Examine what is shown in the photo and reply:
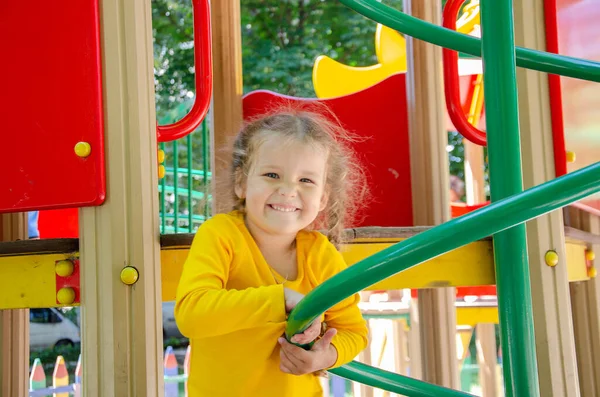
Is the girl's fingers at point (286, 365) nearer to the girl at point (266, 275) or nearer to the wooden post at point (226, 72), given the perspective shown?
the girl at point (266, 275)

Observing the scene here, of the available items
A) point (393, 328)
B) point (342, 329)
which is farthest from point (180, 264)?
point (393, 328)

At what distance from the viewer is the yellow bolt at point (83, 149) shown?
4.77ft

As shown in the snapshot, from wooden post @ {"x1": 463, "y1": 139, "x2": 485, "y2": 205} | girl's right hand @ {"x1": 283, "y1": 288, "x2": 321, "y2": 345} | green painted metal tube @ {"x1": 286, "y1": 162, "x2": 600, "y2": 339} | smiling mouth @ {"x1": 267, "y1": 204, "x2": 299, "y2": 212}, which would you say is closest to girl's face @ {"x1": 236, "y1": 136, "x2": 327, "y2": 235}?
smiling mouth @ {"x1": 267, "y1": 204, "x2": 299, "y2": 212}

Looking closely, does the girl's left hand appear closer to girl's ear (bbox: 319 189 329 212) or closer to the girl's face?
the girl's face

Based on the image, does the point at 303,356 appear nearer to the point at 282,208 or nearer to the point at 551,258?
the point at 282,208

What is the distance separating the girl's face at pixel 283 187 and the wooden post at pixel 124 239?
0.24 metres

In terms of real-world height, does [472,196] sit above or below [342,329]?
above

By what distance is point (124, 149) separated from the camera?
1474mm

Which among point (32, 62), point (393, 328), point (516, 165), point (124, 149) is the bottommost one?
point (393, 328)

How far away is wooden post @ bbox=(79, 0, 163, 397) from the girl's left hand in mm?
341

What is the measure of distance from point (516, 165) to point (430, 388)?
66cm

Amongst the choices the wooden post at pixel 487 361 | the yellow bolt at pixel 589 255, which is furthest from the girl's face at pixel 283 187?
the wooden post at pixel 487 361

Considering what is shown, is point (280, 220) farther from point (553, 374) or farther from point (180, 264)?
point (553, 374)

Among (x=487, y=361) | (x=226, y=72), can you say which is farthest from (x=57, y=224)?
(x=487, y=361)
